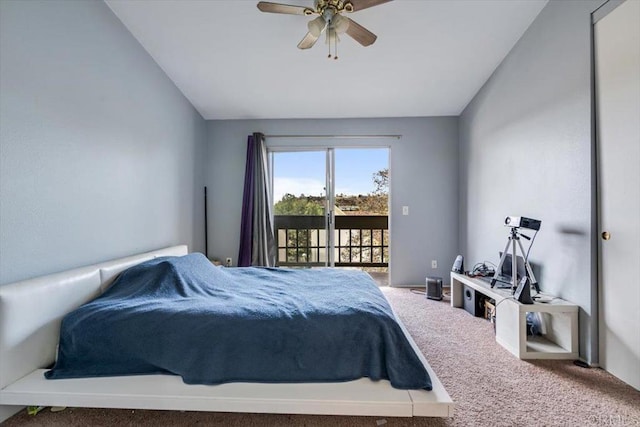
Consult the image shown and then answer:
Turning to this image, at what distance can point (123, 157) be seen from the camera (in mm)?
2176

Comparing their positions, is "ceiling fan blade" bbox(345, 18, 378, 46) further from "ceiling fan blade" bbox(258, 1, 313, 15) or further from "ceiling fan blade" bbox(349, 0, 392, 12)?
"ceiling fan blade" bbox(258, 1, 313, 15)

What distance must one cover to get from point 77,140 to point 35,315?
110 centimetres

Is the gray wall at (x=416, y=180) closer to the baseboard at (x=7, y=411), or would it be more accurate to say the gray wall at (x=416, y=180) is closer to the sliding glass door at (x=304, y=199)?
the sliding glass door at (x=304, y=199)

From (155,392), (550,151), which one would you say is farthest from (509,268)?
(155,392)

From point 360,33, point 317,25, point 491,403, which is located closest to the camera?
point 491,403

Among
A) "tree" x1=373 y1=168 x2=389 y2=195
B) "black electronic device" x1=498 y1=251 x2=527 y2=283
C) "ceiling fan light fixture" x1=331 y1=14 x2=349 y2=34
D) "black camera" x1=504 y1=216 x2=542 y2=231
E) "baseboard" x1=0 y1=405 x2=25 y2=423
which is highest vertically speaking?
"ceiling fan light fixture" x1=331 y1=14 x2=349 y2=34

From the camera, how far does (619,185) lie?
1.63 m

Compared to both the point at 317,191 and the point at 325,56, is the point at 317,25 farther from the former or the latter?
the point at 317,191

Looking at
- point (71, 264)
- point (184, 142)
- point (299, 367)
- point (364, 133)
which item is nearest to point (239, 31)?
point (184, 142)

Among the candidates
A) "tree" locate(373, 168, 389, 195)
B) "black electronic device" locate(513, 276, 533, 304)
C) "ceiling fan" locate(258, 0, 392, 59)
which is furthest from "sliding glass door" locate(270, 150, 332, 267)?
"black electronic device" locate(513, 276, 533, 304)

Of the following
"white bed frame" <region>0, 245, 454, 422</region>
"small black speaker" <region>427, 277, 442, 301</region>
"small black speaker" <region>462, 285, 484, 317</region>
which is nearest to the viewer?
"white bed frame" <region>0, 245, 454, 422</region>

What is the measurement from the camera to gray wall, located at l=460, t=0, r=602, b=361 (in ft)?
5.98

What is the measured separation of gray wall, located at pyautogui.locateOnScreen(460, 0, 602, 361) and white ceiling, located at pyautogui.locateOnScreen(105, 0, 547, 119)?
12.8 inches

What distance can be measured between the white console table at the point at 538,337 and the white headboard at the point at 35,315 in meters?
2.89
